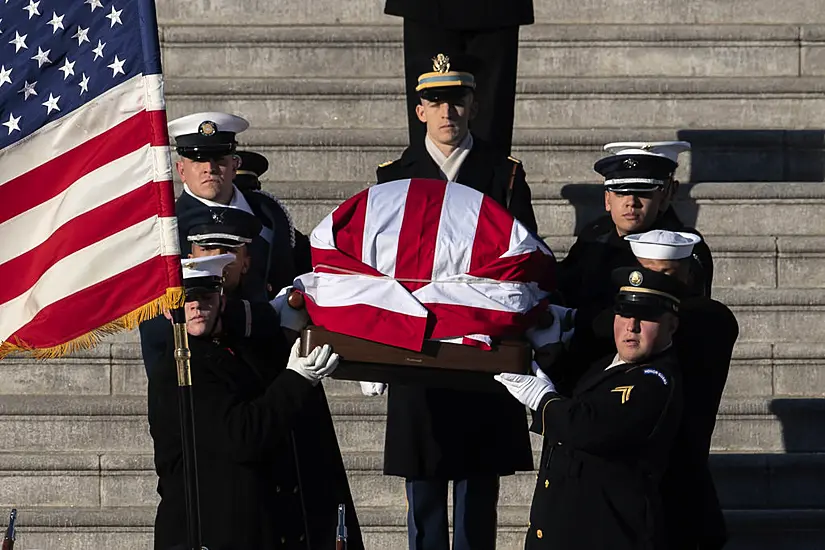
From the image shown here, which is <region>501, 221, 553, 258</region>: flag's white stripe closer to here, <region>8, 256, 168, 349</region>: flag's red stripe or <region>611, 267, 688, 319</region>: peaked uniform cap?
<region>611, 267, 688, 319</region>: peaked uniform cap

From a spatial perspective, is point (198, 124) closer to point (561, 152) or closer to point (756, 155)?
point (561, 152)

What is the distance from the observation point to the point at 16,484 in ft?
30.9

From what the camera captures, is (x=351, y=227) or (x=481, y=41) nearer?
(x=351, y=227)

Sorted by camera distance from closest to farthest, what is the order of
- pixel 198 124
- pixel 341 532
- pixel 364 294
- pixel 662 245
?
pixel 341 532, pixel 364 294, pixel 662 245, pixel 198 124

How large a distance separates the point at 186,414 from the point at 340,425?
3217 mm

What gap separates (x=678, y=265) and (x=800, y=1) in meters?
4.80

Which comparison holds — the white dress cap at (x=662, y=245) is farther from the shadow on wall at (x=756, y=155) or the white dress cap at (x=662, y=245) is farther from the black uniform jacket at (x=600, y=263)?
the shadow on wall at (x=756, y=155)

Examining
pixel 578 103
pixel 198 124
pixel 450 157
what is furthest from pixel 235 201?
pixel 578 103

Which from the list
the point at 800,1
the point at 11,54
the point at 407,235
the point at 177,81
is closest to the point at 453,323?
the point at 407,235

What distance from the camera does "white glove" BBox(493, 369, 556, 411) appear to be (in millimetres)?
6922

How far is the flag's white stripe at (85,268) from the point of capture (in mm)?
6344

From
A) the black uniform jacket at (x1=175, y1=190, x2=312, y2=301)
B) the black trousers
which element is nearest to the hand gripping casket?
the black uniform jacket at (x1=175, y1=190, x2=312, y2=301)

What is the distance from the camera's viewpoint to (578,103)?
11102 mm

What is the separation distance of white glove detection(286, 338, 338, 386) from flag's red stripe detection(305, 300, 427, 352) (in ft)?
0.33
